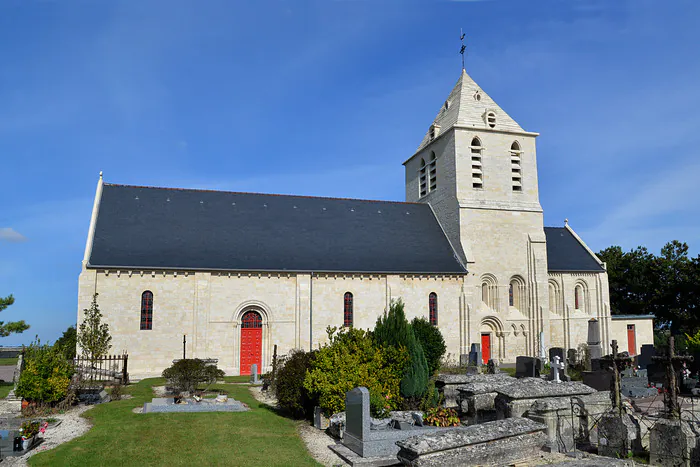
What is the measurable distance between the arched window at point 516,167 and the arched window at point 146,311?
2329 centimetres

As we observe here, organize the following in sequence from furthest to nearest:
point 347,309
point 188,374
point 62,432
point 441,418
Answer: point 347,309, point 188,374, point 62,432, point 441,418

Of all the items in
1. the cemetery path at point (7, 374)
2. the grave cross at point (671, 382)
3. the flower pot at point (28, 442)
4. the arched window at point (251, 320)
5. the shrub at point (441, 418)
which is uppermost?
the arched window at point (251, 320)

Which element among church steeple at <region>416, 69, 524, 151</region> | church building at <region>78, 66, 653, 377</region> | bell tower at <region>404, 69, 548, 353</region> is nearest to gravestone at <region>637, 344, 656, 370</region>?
church building at <region>78, 66, 653, 377</region>

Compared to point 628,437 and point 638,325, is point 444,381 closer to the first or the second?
point 628,437

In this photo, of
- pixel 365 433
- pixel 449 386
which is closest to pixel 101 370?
pixel 449 386

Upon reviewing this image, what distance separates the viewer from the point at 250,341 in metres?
28.0

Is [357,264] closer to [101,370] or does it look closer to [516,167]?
[516,167]

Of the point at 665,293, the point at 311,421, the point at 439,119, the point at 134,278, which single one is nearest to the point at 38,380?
the point at 311,421

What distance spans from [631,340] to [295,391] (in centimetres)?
3148

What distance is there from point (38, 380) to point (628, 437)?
52.8 feet

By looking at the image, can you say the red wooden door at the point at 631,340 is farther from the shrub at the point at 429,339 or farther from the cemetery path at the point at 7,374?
the cemetery path at the point at 7,374

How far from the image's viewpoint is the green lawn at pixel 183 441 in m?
11.2

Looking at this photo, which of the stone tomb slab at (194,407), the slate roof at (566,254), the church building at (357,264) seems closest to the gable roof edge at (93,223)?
the church building at (357,264)

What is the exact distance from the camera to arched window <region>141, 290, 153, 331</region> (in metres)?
26.2
